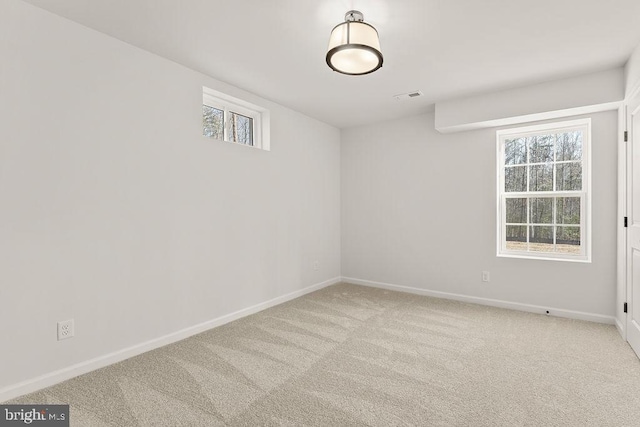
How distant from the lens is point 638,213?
8.91ft

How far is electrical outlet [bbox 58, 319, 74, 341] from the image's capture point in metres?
2.29

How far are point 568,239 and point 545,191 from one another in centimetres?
59

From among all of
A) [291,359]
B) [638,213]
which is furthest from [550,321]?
[291,359]

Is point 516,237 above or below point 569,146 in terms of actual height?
below

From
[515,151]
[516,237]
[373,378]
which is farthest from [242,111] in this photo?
[516,237]

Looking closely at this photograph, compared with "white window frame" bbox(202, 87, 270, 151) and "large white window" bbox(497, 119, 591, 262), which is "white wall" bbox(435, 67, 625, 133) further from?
"white window frame" bbox(202, 87, 270, 151)

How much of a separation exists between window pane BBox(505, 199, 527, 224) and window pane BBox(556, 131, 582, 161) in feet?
2.05

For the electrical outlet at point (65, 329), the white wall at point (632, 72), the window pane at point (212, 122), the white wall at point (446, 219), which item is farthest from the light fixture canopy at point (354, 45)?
the electrical outlet at point (65, 329)

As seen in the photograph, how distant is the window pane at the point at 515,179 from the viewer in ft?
13.2

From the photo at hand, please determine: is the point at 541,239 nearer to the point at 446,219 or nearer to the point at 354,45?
the point at 446,219

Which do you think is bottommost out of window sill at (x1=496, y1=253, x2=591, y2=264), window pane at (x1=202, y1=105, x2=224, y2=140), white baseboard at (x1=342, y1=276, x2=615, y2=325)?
white baseboard at (x1=342, y1=276, x2=615, y2=325)

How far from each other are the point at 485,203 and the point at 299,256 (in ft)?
8.13

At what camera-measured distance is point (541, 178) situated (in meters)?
3.91

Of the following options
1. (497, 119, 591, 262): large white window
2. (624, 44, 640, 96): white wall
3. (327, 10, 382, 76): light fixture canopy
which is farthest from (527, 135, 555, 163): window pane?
(327, 10, 382, 76): light fixture canopy
